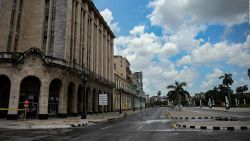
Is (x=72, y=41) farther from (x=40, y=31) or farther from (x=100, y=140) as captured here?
(x=100, y=140)

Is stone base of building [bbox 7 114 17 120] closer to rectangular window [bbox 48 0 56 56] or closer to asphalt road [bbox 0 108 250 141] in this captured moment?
rectangular window [bbox 48 0 56 56]

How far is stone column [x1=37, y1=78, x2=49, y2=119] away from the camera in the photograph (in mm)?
28516

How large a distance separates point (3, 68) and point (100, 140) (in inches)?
892

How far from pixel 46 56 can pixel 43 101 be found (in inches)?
220

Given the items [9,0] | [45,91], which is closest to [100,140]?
[45,91]

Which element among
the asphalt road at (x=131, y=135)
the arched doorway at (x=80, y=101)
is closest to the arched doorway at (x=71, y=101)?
the arched doorway at (x=80, y=101)

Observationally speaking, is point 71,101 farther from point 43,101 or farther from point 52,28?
point 52,28

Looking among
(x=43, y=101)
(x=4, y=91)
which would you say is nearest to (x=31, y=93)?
(x=43, y=101)

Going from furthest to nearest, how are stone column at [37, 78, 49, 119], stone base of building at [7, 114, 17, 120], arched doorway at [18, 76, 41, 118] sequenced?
arched doorway at [18, 76, 41, 118], stone column at [37, 78, 49, 119], stone base of building at [7, 114, 17, 120]

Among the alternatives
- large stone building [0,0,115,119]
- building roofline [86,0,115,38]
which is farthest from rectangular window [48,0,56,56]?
building roofline [86,0,115,38]

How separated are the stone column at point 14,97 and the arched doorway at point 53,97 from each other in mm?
5168

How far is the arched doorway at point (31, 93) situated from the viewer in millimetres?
30125

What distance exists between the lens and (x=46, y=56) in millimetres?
29422

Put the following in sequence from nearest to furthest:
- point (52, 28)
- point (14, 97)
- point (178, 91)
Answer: point (14, 97) → point (52, 28) → point (178, 91)
